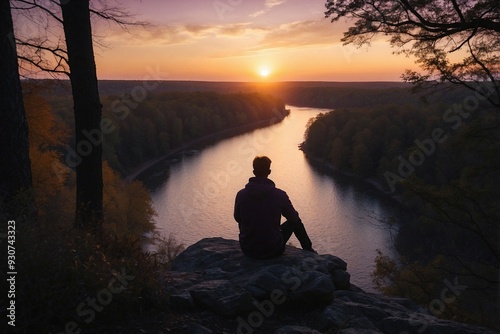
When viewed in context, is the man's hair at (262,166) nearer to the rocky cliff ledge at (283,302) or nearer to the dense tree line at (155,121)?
the rocky cliff ledge at (283,302)

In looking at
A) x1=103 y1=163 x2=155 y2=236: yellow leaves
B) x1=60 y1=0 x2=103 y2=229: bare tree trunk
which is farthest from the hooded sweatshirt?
x1=103 y1=163 x2=155 y2=236: yellow leaves

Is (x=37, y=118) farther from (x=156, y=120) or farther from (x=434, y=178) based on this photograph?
(x=156, y=120)

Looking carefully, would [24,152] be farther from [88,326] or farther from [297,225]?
[297,225]

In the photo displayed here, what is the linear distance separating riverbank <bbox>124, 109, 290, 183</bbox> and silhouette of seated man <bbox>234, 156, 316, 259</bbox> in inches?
2009

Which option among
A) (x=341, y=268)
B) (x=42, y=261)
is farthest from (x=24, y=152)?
(x=341, y=268)

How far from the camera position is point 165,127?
77.9 metres

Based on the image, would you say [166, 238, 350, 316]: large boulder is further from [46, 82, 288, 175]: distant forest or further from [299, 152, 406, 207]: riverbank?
[299, 152, 406, 207]: riverbank

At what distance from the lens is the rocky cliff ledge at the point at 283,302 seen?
169 inches

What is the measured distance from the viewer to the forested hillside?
9.43 meters
